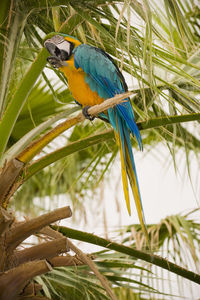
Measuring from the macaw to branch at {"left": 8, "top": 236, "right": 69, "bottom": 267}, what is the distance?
0.29 m

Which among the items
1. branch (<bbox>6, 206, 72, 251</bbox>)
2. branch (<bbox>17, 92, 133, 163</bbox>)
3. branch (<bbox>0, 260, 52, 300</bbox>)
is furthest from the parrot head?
branch (<bbox>0, 260, 52, 300</bbox>)

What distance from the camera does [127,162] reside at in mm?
1181

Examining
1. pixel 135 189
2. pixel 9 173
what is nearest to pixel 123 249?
pixel 135 189

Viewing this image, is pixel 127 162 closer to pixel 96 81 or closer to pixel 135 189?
pixel 135 189

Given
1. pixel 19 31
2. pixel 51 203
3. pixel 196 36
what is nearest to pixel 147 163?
pixel 51 203

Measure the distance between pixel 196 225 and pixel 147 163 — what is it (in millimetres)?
1115

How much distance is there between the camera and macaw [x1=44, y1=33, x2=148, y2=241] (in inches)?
46.8

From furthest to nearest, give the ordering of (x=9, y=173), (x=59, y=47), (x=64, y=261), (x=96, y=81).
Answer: (x=96, y=81), (x=59, y=47), (x=64, y=261), (x=9, y=173)

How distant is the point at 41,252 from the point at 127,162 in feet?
1.17

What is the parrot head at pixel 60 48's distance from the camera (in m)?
1.13

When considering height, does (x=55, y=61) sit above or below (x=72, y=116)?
above

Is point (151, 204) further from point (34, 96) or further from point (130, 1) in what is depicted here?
point (130, 1)

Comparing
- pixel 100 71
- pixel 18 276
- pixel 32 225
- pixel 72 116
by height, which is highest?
pixel 100 71

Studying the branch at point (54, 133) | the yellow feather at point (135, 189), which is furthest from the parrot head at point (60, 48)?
the yellow feather at point (135, 189)
